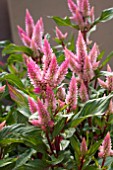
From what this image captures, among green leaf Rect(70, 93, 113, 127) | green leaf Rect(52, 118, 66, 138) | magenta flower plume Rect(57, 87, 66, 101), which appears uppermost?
magenta flower plume Rect(57, 87, 66, 101)

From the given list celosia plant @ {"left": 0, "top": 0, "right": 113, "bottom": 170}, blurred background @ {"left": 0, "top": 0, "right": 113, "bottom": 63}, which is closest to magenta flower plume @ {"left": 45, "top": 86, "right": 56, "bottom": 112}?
celosia plant @ {"left": 0, "top": 0, "right": 113, "bottom": 170}

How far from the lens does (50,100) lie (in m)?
0.49

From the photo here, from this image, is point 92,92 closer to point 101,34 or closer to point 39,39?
point 39,39

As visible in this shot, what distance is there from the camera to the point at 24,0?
1737mm

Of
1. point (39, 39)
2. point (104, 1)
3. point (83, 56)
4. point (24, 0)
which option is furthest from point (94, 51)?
point (24, 0)

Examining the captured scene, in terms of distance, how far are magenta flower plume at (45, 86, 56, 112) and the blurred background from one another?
0.98 m

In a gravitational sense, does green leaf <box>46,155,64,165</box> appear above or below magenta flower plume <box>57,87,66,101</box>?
below

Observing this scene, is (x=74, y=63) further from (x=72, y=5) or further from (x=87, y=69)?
(x=72, y=5)

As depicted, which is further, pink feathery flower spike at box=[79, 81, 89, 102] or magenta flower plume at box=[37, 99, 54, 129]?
pink feathery flower spike at box=[79, 81, 89, 102]

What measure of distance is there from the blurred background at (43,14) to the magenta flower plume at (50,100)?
0.98m

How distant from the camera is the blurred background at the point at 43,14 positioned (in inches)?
58.9

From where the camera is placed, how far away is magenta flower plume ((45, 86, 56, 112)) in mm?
479

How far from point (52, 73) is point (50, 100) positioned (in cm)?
4

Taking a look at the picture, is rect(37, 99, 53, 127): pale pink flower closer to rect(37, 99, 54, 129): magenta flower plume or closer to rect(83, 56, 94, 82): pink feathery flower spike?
rect(37, 99, 54, 129): magenta flower plume
